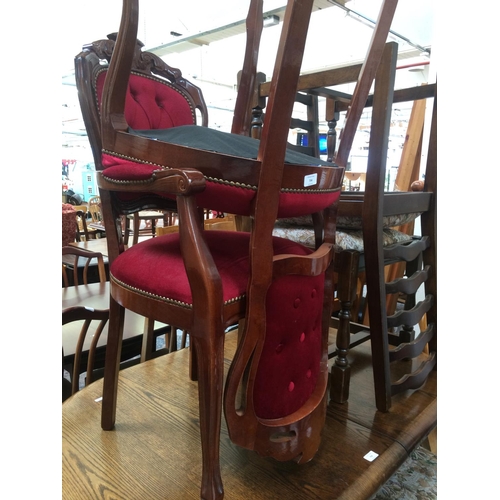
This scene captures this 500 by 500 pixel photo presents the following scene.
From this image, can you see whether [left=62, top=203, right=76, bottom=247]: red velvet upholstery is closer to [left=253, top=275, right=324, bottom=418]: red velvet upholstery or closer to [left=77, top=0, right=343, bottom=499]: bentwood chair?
[left=77, top=0, right=343, bottom=499]: bentwood chair

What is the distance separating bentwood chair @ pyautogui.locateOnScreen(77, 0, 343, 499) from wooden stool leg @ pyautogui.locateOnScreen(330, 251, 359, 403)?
25 centimetres

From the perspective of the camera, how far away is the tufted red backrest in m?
1.07

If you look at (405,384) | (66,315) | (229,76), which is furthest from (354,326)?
(229,76)

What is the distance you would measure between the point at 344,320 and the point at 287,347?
44 cm

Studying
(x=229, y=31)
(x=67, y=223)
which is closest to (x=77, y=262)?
(x=67, y=223)

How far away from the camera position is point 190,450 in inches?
37.7

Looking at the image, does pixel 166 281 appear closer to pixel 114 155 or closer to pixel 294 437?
pixel 114 155

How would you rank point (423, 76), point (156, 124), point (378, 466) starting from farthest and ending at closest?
point (423, 76) → point (156, 124) → point (378, 466)

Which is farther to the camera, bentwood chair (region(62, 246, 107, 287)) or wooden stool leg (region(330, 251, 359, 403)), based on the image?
bentwood chair (region(62, 246, 107, 287))

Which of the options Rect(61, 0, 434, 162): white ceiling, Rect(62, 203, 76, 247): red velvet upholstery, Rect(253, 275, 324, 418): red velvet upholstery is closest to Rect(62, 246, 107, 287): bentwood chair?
Rect(62, 203, 76, 247): red velvet upholstery

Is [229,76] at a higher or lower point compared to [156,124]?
higher

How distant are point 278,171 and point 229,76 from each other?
7.55m

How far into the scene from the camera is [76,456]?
3.06 feet

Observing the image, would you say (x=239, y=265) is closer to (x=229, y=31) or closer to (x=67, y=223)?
(x=67, y=223)
